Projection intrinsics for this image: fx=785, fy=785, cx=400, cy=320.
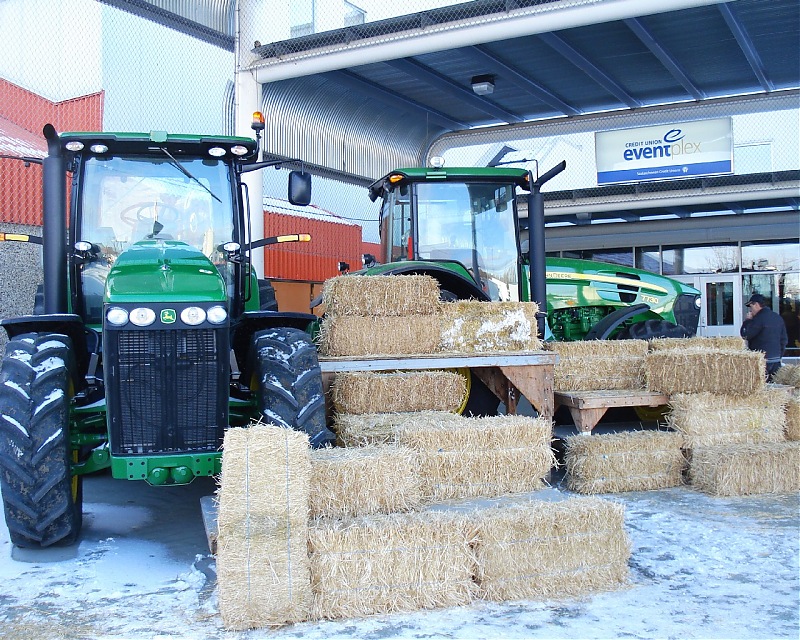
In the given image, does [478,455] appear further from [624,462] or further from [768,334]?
[768,334]

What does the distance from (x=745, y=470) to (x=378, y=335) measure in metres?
3.06

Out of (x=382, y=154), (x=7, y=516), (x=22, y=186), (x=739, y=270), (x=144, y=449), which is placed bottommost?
(x=7, y=516)

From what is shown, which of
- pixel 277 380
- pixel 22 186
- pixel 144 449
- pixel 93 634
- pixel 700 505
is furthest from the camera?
pixel 22 186

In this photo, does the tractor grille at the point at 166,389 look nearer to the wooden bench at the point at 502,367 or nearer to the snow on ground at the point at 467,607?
the snow on ground at the point at 467,607

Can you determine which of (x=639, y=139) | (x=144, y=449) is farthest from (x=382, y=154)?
(x=144, y=449)

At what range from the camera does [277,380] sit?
4582mm

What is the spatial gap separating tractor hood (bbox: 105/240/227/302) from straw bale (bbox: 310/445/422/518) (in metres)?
1.09

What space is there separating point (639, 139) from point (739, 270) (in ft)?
15.8

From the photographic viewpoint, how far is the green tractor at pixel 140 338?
13.7 feet

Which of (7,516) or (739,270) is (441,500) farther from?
(739,270)

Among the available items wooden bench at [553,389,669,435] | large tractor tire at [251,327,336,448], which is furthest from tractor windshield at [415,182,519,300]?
large tractor tire at [251,327,336,448]

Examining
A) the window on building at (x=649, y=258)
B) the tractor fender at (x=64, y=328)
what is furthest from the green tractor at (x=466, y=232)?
the window on building at (x=649, y=258)

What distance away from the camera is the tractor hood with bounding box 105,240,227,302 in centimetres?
420

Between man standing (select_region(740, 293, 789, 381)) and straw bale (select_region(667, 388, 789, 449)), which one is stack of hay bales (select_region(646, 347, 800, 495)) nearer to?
straw bale (select_region(667, 388, 789, 449))
